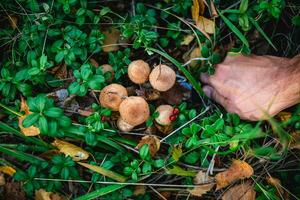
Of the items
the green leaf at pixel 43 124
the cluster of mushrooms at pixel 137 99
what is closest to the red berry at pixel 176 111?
the cluster of mushrooms at pixel 137 99

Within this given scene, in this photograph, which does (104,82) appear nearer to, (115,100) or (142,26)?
(115,100)

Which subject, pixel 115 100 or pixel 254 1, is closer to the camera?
pixel 115 100

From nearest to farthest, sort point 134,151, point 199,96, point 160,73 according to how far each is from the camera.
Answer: point 160,73
point 134,151
point 199,96

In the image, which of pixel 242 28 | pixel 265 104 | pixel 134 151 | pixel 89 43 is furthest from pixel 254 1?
pixel 134 151

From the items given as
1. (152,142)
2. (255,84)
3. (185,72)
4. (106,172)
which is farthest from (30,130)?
(255,84)

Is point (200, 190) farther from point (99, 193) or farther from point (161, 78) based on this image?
point (161, 78)

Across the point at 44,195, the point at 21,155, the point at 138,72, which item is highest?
the point at 138,72

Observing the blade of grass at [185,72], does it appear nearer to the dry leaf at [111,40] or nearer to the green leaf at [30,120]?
the dry leaf at [111,40]
